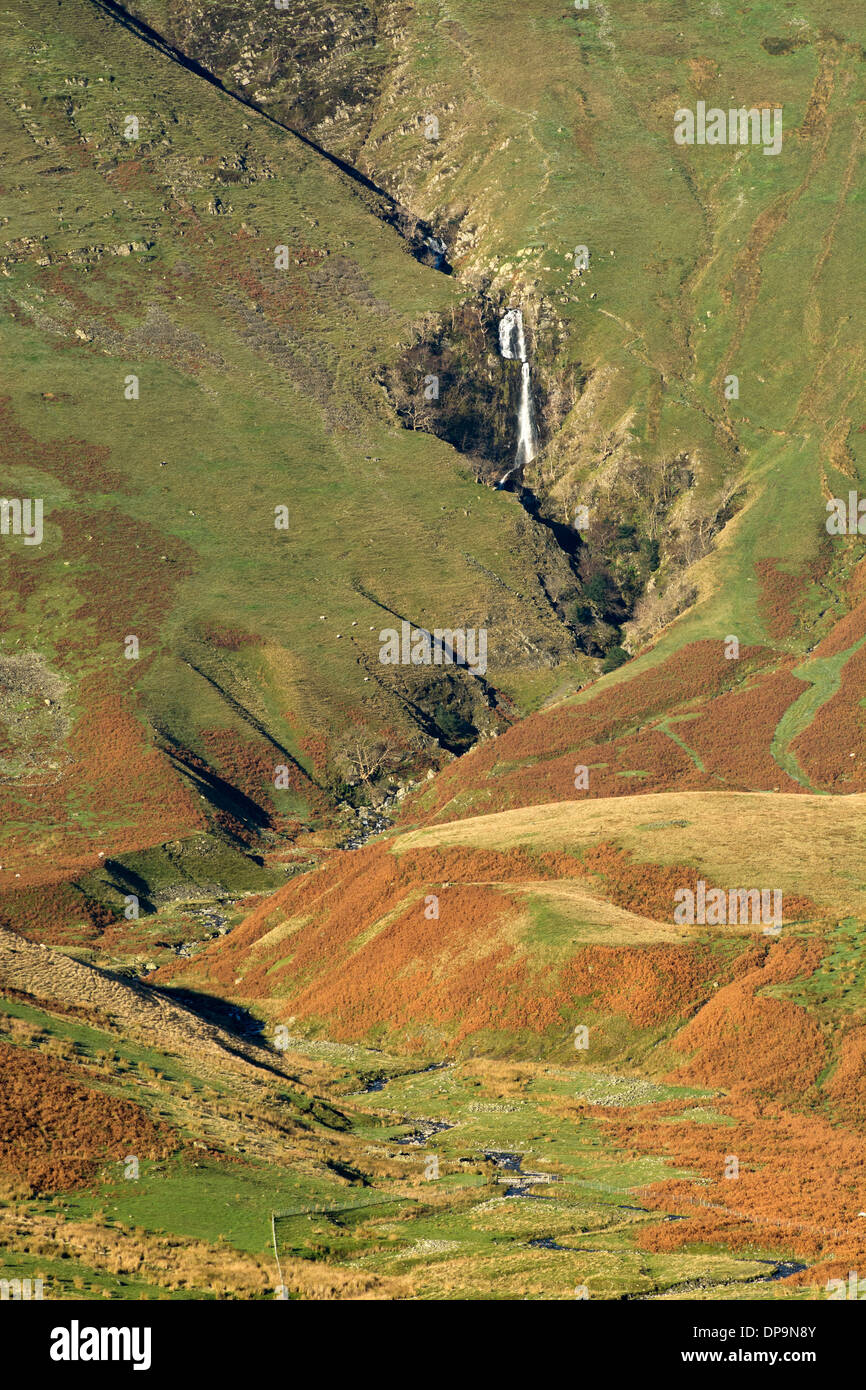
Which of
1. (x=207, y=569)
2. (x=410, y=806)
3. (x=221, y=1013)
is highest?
(x=207, y=569)

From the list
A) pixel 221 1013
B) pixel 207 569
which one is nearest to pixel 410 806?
pixel 207 569

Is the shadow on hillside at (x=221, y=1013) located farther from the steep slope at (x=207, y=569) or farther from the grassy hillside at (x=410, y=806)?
the steep slope at (x=207, y=569)

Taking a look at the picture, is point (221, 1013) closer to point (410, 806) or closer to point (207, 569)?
point (410, 806)

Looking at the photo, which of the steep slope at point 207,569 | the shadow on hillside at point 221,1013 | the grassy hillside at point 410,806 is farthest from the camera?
the steep slope at point 207,569

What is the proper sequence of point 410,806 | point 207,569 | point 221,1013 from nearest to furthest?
point 221,1013 < point 410,806 < point 207,569

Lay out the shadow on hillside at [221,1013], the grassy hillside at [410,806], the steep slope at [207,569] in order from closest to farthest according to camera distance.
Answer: the grassy hillside at [410,806], the shadow on hillside at [221,1013], the steep slope at [207,569]

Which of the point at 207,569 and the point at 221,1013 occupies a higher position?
the point at 207,569

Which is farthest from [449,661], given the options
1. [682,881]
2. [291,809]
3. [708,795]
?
[682,881]

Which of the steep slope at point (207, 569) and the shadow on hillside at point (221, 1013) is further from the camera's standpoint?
the steep slope at point (207, 569)

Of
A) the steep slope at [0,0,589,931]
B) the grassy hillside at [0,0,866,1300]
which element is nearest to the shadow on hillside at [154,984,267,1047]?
the grassy hillside at [0,0,866,1300]

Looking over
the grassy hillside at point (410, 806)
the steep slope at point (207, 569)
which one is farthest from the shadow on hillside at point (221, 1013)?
the steep slope at point (207, 569)

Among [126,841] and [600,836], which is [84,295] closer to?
[126,841]

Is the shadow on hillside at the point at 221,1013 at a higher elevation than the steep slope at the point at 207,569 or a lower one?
lower
